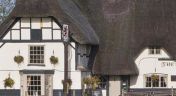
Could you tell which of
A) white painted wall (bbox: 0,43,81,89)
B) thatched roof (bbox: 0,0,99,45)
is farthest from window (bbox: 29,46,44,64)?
thatched roof (bbox: 0,0,99,45)

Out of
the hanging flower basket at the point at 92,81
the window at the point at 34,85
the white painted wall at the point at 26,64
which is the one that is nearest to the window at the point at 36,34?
the white painted wall at the point at 26,64

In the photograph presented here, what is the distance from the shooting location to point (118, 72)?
143 ft

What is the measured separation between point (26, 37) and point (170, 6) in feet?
38.8

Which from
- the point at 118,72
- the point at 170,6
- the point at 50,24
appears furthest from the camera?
the point at 170,6

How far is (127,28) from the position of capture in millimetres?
46000

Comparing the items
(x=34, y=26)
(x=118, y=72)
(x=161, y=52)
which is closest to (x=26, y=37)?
(x=34, y=26)

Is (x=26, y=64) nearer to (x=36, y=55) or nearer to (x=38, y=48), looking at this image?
(x=36, y=55)

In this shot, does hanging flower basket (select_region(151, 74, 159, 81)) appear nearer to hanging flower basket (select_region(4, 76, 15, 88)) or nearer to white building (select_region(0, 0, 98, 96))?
white building (select_region(0, 0, 98, 96))

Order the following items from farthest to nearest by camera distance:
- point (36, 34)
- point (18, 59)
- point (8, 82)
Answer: point (36, 34)
point (18, 59)
point (8, 82)

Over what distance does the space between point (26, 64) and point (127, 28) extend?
878 centimetres

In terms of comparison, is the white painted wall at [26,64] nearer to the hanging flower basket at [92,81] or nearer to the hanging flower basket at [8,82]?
the hanging flower basket at [8,82]

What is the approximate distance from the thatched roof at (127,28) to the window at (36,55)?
193 inches

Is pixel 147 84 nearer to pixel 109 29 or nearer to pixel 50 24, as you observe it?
pixel 109 29

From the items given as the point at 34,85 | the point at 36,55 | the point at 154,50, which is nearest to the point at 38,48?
the point at 36,55
